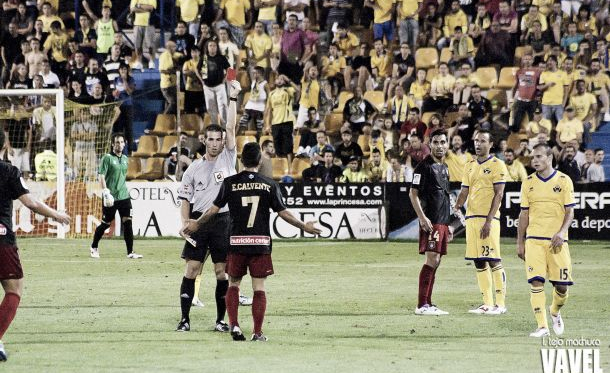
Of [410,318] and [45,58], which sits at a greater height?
[45,58]

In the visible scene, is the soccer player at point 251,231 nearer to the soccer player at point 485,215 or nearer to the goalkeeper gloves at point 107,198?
the soccer player at point 485,215

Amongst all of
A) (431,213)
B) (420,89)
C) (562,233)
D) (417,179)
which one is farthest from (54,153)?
(562,233)

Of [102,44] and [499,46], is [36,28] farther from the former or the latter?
[499,46]

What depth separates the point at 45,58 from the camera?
104 ft

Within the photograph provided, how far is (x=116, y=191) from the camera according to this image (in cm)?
2192

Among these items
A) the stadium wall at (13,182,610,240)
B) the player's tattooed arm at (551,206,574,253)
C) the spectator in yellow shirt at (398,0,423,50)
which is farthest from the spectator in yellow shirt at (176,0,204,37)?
the player's tattooed arm at (551,206,574,253)

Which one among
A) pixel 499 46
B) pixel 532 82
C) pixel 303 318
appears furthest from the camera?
pixel 499 46

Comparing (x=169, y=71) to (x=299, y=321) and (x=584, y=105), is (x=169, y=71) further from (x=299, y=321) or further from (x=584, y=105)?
(x=299, y=321)

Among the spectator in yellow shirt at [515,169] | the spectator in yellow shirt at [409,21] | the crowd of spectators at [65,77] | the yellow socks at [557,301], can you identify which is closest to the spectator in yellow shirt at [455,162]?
the spectator in yellow shirt at [515,169]

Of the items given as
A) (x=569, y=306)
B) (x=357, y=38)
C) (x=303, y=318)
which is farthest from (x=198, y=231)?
(x=357, y=38)

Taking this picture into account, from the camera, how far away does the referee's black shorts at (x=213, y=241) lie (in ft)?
39.9

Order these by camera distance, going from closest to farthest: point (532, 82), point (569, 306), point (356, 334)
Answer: point (356, 334) < point (569, 306) < point (532, 82)

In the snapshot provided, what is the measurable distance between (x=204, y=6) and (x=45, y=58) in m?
4.64

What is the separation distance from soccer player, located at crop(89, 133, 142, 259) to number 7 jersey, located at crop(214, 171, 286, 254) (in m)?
10.6
